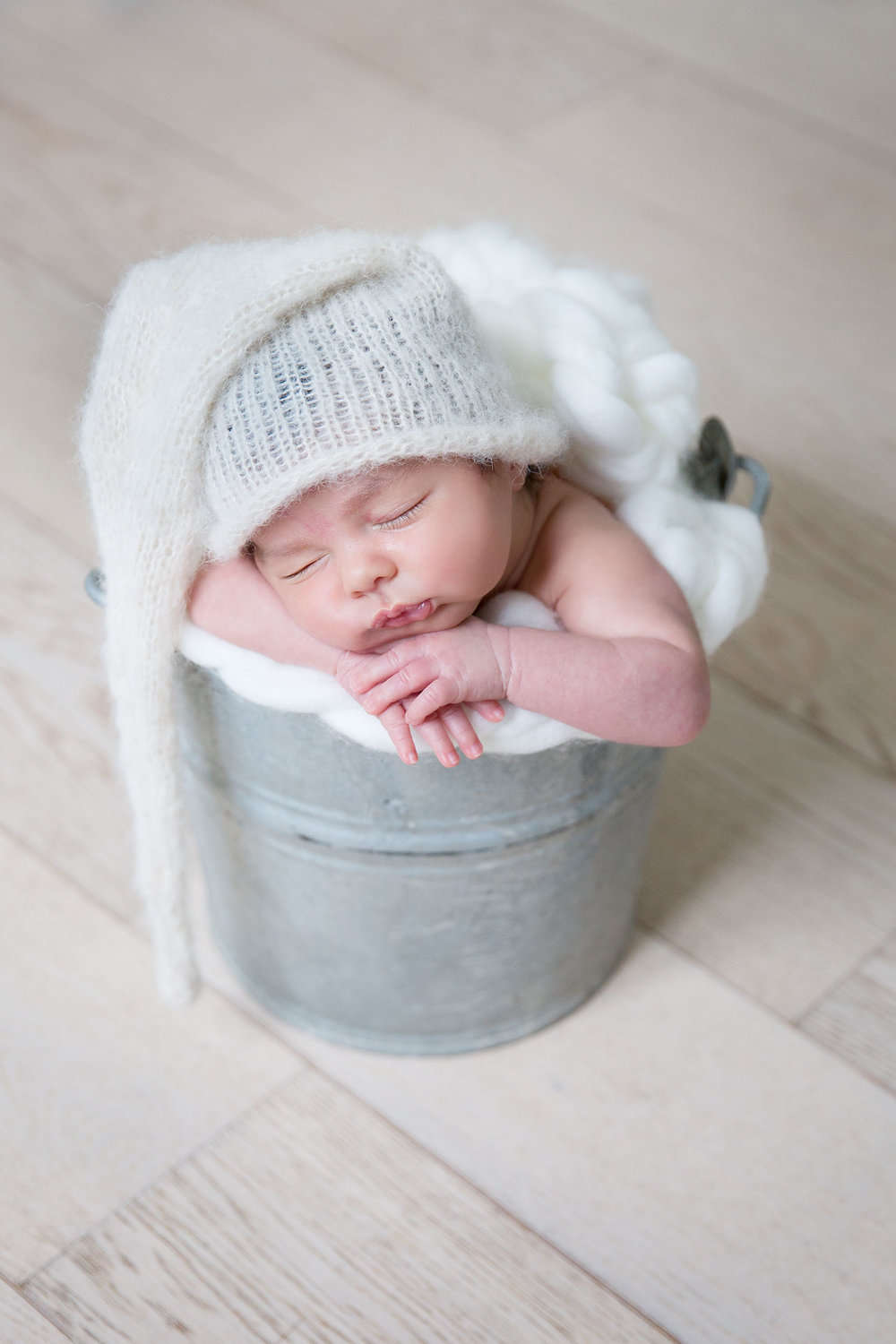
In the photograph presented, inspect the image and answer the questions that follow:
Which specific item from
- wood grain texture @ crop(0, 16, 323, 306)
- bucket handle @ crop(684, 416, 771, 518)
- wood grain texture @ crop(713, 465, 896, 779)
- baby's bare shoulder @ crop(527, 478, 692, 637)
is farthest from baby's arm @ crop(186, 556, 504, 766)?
wood grain texture @ crop(0, 16, 323, 306)

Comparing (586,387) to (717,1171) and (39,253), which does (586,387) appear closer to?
(717,1171)

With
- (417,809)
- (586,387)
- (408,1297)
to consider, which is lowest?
(408,1297)

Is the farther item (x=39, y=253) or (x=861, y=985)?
(x=39, y=253)

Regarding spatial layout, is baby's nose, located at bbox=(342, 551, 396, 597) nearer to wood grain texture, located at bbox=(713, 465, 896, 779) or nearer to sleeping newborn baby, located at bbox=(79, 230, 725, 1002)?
sleeping newborn baby, located at bbox=(79, 230, 725, 1002)

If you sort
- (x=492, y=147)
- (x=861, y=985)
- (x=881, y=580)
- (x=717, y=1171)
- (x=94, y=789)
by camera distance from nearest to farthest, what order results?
(x=717, y=1171) < (x=861, y=985) < (x=94, y=789) < (x=881, y=580) < (x=492, y=147)

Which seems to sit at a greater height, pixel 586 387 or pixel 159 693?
pixel 586 387

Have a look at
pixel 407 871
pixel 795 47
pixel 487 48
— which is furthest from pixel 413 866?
pixel 795 47

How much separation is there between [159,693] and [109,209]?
1145mm

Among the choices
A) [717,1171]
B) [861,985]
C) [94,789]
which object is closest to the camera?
[717,1171]

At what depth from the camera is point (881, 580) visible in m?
1.33

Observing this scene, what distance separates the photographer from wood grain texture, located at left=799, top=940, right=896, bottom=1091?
3.18ft

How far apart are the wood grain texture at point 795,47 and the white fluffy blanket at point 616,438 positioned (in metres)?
1.21

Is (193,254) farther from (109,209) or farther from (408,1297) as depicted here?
(109,209)

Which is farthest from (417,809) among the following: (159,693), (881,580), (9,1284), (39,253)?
(39,253)
